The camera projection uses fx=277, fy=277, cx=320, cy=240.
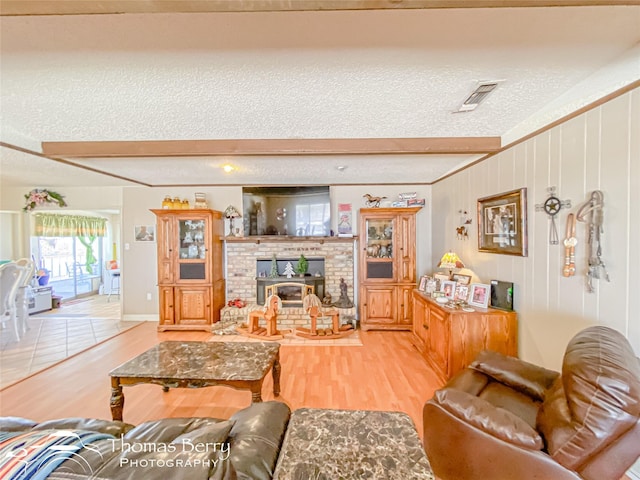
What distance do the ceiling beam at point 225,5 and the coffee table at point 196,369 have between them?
2.02m

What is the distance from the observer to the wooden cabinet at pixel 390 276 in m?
4.35

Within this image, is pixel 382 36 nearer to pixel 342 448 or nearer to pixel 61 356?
pixel 342 448

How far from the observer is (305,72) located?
1535mm

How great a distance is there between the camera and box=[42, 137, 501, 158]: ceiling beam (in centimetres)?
261

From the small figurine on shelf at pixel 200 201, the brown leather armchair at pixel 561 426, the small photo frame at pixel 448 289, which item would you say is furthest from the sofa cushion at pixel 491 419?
the small figurine on shelf at pixel 200 201

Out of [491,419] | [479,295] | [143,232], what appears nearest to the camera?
[491,419]

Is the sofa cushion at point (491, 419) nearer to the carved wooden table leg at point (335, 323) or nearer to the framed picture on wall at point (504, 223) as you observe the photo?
the framed picture on wall at point (504, 223)

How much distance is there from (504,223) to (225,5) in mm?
2826

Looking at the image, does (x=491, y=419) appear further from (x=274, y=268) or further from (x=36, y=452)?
(x=274, y=268)

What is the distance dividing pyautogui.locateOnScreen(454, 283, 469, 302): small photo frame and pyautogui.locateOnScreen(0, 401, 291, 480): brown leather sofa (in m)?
2.51

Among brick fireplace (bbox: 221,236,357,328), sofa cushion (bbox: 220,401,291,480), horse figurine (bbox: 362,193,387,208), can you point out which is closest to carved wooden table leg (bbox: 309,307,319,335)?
brick fireplace (bbox: 221,236,357,328)

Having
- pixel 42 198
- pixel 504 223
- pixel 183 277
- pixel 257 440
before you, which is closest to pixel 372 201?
pixel 504 223

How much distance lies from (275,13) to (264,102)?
0.77 m

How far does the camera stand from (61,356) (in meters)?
3.44
